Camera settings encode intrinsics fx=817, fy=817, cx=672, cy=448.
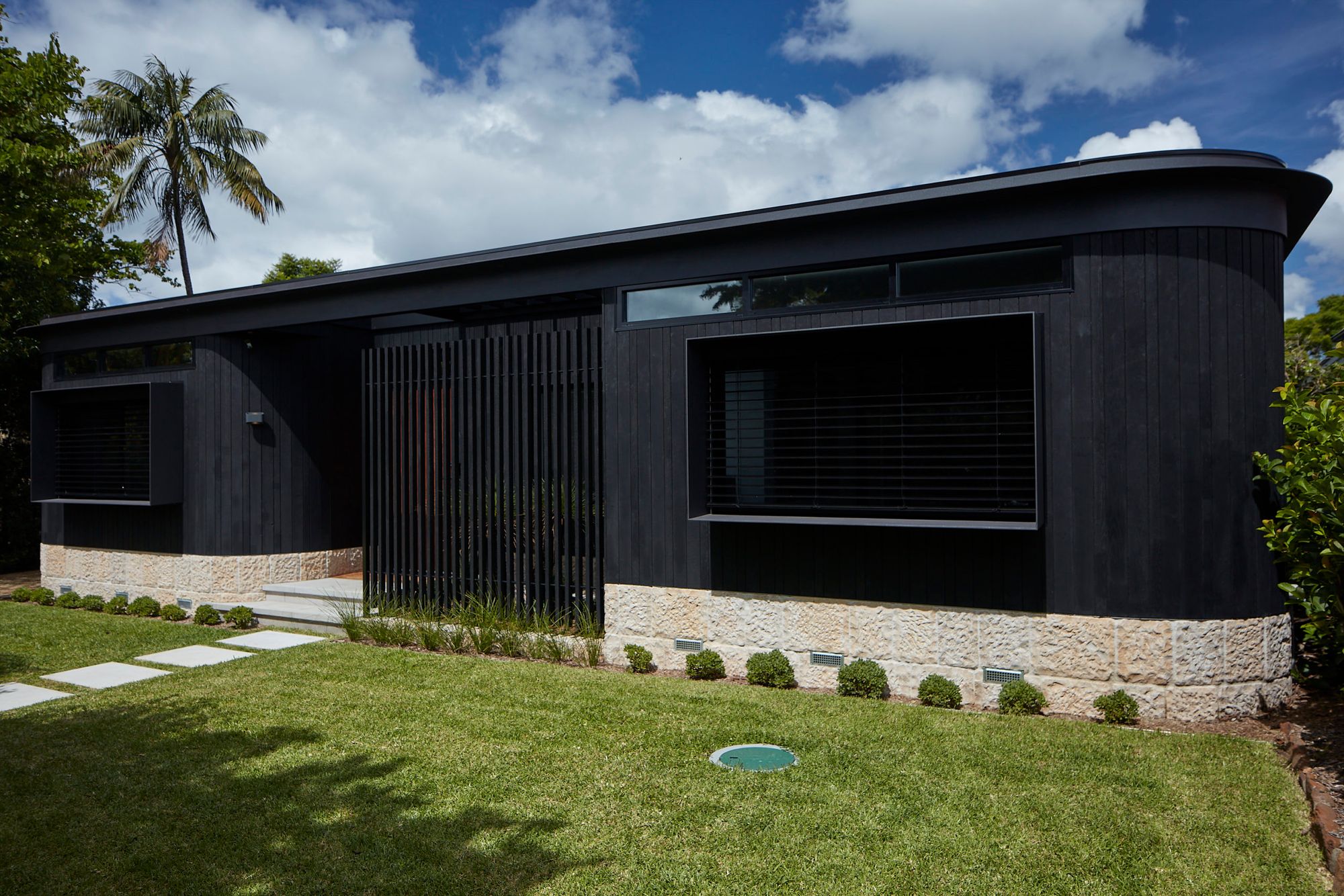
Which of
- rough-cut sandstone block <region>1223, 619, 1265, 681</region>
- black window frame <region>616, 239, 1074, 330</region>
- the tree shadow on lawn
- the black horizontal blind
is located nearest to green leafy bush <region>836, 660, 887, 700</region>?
rough-cut sandstone block <region>1223, 619, 1265, 681</region>

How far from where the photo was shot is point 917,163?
28422 millimetres

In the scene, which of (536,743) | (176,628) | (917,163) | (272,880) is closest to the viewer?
(272,880)

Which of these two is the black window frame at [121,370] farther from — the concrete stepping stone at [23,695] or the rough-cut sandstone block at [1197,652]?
the rough-cut sandstone block at [1197,652]

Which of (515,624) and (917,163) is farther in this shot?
(917,163)

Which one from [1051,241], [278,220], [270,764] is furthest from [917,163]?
[270,764]

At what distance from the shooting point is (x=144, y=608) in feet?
33.1

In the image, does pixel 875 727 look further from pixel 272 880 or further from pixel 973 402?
pixel 272 880

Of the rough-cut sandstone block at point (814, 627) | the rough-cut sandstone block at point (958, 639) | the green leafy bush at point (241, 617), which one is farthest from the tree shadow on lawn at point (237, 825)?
the green leafy bush at point (241, 617)

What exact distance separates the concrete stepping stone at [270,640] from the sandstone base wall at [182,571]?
135cm

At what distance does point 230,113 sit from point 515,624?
59.4 ft

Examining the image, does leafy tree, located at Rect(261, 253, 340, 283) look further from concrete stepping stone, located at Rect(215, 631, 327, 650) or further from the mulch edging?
the mulch edging

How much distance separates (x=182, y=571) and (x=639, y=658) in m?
6.68

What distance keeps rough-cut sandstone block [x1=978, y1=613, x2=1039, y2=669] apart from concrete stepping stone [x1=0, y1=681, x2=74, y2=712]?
280 inches

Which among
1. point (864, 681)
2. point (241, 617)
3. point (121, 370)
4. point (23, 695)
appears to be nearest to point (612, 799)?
point (864, 681)
